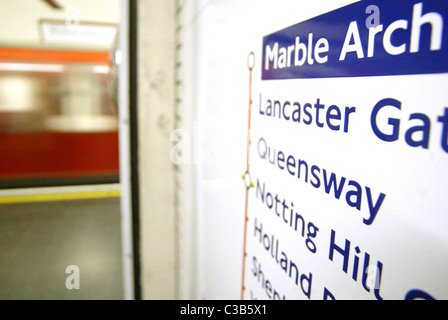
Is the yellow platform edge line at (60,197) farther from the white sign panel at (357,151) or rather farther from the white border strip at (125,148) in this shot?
the white sign panel at (357,151)

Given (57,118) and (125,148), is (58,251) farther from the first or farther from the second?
(57,118)

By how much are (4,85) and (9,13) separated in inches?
49.4

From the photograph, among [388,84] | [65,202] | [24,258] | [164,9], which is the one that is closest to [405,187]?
[388,84]

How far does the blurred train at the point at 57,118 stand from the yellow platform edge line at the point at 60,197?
0.22 meters

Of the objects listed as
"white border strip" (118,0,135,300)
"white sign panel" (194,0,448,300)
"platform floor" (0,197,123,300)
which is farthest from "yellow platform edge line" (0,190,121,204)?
"white sign panel" (194,0,448,300)

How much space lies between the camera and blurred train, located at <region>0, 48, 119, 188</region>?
549cm

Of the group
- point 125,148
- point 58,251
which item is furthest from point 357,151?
point 58,251

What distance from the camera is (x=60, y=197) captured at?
5.69 metres

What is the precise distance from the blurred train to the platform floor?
0.73 metres

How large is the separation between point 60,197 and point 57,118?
1.41 metres

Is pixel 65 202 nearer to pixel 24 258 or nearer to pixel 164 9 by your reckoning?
pixel 24 258

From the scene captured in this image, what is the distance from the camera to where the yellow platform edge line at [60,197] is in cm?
547

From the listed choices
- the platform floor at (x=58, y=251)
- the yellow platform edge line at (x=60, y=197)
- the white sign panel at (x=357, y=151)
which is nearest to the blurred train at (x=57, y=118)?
the yellow platform edge line at (x=60, y=197)

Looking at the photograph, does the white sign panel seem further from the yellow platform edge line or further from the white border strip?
the yellow platform edge line
